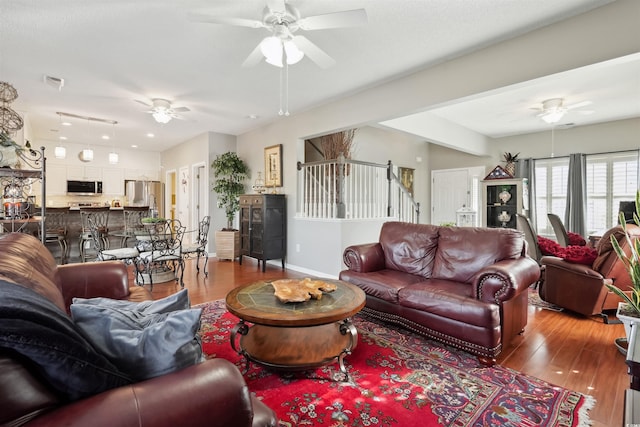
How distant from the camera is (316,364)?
195 centimetres

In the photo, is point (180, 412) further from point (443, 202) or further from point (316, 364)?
point (443, 202)

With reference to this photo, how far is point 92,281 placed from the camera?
224 cm

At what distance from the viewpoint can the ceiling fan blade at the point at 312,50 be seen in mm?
2387

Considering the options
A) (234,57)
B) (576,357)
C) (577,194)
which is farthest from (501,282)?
(577,194)

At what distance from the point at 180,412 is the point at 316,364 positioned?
4.22ft

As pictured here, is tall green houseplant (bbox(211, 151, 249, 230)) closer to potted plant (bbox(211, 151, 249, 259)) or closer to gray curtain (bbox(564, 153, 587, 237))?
potted plant (bbox(211, 151, 249, 259))

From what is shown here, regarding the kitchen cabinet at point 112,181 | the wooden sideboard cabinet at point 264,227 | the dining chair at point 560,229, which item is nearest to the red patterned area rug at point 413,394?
the wooden sideboard cabinet at point 264,227

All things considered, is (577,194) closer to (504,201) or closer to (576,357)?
(504,201)

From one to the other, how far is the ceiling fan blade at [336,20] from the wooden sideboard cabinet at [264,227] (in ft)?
11.4

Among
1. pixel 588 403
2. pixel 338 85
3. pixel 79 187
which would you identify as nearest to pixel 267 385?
pixel 588 403

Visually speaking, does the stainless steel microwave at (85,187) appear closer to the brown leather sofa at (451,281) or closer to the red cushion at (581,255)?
the brown leather sofa at (451,281)

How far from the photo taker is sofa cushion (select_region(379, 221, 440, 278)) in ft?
10.4

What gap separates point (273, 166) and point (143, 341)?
513 centimetres

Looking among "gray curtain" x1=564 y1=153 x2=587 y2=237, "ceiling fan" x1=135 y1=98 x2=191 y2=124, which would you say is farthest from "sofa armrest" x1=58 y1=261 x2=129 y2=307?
"gray curtain" x1=564 y1=153 x2=587 y2=237
